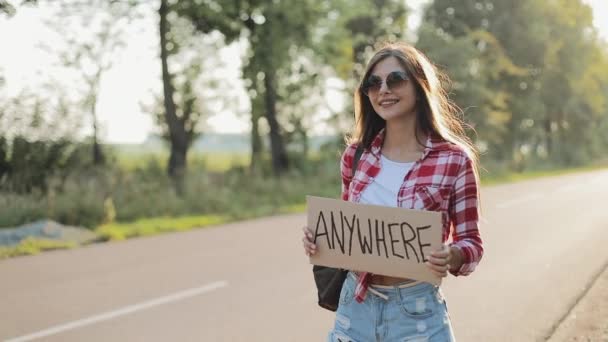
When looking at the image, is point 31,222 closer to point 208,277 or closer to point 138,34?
point 208,277

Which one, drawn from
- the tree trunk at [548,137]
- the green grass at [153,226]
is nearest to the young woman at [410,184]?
the green grass at [153,226]

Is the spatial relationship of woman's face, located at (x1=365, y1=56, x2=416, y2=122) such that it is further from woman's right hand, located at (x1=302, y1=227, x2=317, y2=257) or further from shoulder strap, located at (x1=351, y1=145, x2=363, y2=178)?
woman's right hand, located at (x1=302, y1=227, x2=317, y2=257)

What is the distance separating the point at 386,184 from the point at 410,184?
11 centimetres

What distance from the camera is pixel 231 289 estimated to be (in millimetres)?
7773

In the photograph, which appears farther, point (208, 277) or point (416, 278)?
point (208, 277)

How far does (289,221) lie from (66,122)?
5464 mm

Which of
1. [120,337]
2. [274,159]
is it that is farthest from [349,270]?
[274,159]

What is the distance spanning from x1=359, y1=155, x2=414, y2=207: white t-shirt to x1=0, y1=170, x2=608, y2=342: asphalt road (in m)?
3.39

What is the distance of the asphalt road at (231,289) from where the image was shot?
6.14 meters

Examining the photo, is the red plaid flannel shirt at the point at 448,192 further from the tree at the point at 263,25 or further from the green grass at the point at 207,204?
the tree at the point at 263,25

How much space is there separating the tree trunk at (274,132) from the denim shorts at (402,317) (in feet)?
77.9

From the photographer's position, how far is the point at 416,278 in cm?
250

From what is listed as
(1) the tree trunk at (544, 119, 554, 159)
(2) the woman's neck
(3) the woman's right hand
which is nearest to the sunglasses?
(2) the woman's neck

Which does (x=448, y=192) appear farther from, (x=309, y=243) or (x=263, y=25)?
(x=263, y=25)
